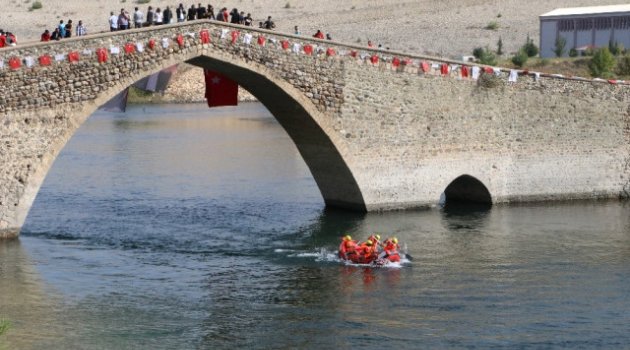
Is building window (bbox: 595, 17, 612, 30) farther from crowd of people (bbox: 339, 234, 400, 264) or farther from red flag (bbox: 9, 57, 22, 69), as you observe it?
red flag (bbox: 9, 57, 22, 69)

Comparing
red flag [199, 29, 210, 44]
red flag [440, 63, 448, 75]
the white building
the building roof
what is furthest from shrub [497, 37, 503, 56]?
red flag [199, 29, 210, 44]

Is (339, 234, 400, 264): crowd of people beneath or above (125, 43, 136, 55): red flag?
beneath

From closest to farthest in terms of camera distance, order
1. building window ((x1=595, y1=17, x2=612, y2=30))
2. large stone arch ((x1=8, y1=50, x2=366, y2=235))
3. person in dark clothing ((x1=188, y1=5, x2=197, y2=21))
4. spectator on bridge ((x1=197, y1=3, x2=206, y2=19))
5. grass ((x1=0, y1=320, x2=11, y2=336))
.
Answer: grass ((x1=0, y1=320, x2=11, y2=336))
large stone arch ((x1=8, y1=50, x2=366, y2=235))
spectator on bridge ((x1=197, y1=3, x2=206, y2=19))
person in dark clothing ((x1=188, y1=5, x2=197, y2=21))
building window ((x1=595, y1=17, x2=612, y2=30))

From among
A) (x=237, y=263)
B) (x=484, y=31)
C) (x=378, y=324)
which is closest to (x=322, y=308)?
(x=378, y=324)

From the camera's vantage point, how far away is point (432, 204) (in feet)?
128

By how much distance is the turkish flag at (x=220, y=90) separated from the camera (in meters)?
40.2

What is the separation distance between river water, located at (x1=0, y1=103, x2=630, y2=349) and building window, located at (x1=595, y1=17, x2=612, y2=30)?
102 ft

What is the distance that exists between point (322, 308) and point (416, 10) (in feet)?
251

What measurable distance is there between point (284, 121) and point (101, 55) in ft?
23.0

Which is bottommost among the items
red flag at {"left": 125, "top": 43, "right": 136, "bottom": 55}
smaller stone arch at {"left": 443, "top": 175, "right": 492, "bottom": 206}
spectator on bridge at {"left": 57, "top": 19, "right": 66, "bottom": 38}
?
smaller stone arch at {"left": 443, "top": 175, "right": 492, "bottom": 206}

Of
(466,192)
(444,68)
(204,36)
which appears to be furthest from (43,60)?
(466,192)

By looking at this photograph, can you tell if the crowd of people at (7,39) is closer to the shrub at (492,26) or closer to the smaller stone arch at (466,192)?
the smaller stone arch at (466,192)

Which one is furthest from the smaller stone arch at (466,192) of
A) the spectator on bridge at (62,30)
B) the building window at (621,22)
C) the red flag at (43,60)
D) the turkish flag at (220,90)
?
the building window at (621,22)

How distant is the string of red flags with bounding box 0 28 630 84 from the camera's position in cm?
3247
